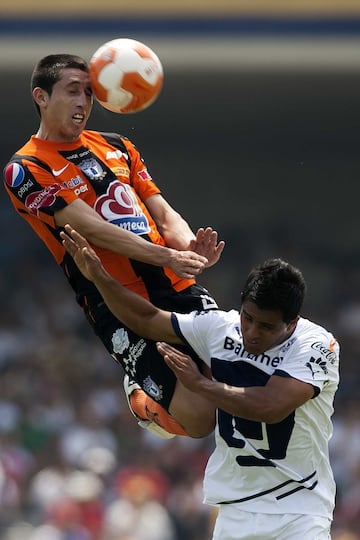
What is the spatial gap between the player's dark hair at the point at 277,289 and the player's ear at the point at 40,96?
1.45m

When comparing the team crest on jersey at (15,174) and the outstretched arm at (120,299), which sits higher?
the team crest on jersey at (15,174)

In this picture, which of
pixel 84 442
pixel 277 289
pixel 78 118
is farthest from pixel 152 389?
pixel 84 442

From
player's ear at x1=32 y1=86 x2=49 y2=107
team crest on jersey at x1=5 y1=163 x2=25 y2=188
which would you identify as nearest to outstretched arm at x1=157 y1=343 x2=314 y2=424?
team crest on jersey at x1=5 y1=163 x2=25 y2=188

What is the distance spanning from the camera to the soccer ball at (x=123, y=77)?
20.7ft

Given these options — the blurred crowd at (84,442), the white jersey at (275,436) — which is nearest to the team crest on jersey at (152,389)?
the white jersey at (275,436)

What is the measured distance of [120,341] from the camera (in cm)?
656

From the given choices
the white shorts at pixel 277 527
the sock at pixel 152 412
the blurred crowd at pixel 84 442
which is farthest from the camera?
the blurred crowd at pixel 84 442

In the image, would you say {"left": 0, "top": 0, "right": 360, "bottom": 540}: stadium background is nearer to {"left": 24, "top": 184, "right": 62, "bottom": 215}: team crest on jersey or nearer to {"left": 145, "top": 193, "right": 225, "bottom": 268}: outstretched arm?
{"left": 145, "top": 193, "right": 225, "bottom": 268}: outstretched arm

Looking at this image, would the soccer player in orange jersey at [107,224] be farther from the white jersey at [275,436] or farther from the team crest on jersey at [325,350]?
→ the team crest on jersey at [325,350]

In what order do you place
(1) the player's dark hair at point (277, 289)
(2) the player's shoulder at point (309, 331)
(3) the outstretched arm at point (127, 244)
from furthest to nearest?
(3) the outstretched arm at point (127, 244), (2) the player's shoulder at point (309, 331), (1) the player's dark hair at point (277, 289)

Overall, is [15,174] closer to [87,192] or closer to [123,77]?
[87,192]

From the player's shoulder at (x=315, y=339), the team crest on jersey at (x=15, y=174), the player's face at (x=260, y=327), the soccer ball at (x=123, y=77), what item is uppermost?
the soccer ball at (x=123, y=77)

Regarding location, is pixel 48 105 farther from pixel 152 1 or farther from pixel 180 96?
pixel 180 96

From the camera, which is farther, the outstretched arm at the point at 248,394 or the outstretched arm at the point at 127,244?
the outstretched arm at the point at 127,244
